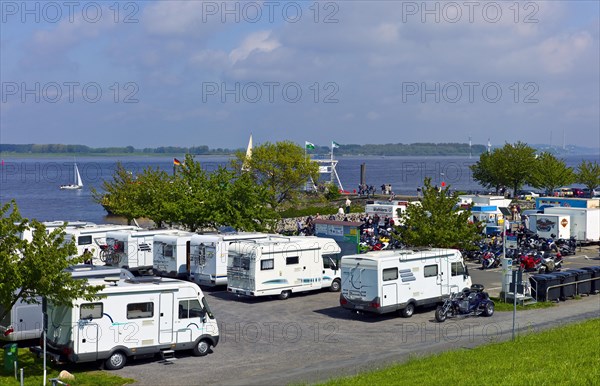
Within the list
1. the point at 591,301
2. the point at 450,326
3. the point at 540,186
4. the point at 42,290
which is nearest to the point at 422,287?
the point at 450,326

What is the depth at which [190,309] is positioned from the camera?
778 inches

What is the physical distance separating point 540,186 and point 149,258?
5490 centimetres

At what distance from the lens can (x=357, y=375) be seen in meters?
16.5

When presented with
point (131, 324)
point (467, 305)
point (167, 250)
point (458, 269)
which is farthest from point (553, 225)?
point (131, 324)

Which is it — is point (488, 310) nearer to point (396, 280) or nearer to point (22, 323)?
point (396, 280)

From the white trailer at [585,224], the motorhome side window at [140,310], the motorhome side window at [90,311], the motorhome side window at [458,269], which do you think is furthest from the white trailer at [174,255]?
the white trailer at [585,224]

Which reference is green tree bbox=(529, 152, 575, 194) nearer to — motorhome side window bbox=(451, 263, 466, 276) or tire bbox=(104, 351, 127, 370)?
motorhome side window bbox=(451, 263, 466, 276)

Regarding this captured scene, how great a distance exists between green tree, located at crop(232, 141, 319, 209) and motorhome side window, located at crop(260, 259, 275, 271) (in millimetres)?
30769

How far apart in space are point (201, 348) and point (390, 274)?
7521mm

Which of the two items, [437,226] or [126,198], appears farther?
[126,198]

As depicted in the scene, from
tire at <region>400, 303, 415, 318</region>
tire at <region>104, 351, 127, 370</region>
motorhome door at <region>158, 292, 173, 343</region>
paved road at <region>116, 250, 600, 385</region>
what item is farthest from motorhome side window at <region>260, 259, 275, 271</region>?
tire at <region>104, 351, 127, 370</region>

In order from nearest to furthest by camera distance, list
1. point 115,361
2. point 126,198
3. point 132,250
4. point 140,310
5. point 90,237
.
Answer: point 115,361
point 140,310
point 132,250
point 90,237
point 126,198

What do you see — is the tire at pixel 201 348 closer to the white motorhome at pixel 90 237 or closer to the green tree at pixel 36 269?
the green tree at pixel 36 269

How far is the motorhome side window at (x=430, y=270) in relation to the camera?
25778 mm
